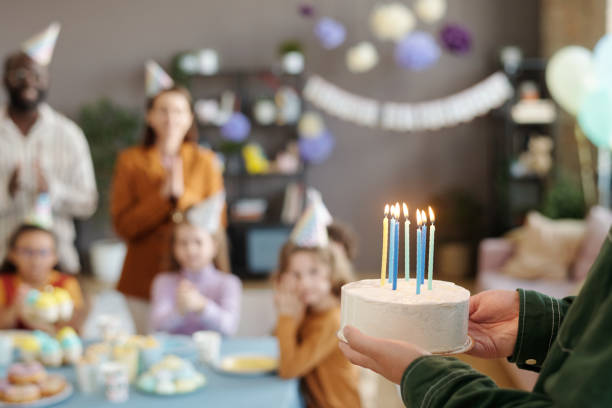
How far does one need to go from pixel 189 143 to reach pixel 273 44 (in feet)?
11.7

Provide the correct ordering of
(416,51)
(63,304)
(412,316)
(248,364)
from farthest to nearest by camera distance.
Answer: (416,51), (63,304), (248,364), (412,316)

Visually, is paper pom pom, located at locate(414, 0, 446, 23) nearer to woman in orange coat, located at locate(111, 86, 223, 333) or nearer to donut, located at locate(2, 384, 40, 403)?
woman in orange coat, located at locate(111, 86, 223, 333)

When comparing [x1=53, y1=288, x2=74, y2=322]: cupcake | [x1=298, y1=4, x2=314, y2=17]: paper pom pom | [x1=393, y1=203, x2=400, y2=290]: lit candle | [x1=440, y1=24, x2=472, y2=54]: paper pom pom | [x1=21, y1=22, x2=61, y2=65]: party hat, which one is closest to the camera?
[x1=393, y1=203, x2=400, y2=290]: lit candle

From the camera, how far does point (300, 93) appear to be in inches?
230

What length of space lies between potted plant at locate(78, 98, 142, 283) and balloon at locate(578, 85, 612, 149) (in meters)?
3.76

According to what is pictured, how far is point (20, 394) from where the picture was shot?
1.60 meters

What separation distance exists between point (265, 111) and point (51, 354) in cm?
400

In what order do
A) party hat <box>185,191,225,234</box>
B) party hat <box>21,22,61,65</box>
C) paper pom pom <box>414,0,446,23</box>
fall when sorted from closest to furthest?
party hat <box>185,191,225,234</box> → party hat <box>21,22,61,65</box> → paper pom pom <box>414,0,446,23</box>

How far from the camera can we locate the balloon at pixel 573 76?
12.5ft

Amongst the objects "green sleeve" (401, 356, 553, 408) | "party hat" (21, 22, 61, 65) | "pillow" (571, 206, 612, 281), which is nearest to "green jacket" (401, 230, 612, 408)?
"green sleeve" (401, 356, 553, 408)

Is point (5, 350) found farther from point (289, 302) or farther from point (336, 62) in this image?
point (336, 62)

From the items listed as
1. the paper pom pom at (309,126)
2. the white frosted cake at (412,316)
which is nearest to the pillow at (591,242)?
the paper pom pom at (309,126)

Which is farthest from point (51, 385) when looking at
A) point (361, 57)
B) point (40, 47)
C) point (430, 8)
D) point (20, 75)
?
point (430, 8)

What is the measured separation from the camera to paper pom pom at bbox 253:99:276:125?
224 inches
